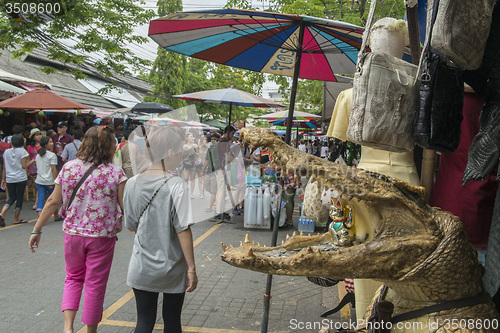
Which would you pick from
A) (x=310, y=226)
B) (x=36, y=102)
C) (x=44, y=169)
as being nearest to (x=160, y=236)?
(x=310, y=226)

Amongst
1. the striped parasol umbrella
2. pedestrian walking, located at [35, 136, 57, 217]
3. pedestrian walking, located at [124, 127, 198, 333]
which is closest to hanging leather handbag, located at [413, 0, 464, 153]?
the striped parasol umbrella

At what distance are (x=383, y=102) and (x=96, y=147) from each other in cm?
291

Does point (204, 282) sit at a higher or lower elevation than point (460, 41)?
lower

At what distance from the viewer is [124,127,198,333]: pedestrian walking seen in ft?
9.20

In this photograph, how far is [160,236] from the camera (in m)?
2.83

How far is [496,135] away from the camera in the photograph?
4.27ft

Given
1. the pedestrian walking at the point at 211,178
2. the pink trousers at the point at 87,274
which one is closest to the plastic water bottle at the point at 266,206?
the pedestrian walking at the point at 211,178

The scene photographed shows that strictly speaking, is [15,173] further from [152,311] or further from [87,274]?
[152,311]

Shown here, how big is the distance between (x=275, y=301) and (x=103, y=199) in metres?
2.33

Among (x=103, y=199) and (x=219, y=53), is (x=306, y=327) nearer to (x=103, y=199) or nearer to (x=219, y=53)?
(x=103, y=199)

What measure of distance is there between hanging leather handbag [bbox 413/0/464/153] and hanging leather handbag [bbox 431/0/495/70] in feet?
0.47

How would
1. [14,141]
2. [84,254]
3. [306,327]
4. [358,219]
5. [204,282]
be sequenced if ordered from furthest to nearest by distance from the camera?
[14,141] < [204,282] < [306,327] < [84,254] < [358,219]

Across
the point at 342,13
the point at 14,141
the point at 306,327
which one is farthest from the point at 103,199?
the point at 342,13

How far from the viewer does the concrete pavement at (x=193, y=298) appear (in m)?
3.88
